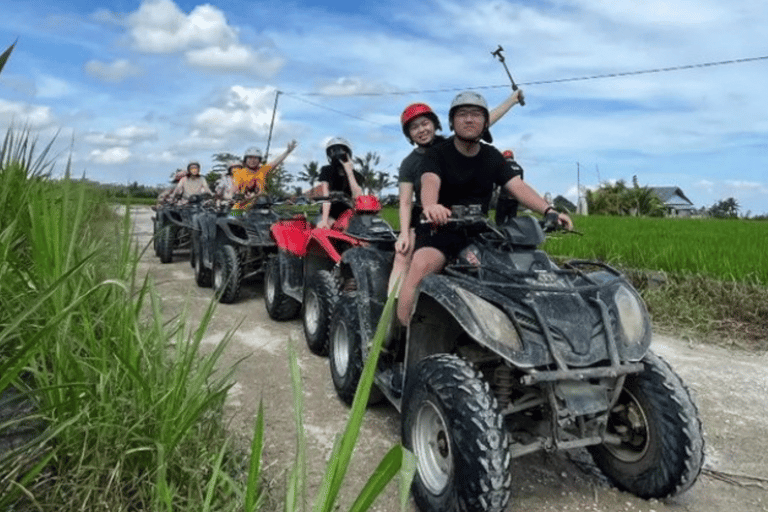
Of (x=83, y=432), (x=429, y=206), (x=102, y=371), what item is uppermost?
(x=429, y=206)

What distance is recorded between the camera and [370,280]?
14.2ft

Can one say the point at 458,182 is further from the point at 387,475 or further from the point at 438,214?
the point at 387,475

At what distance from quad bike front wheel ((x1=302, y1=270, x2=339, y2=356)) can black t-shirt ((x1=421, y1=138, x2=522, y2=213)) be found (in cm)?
180

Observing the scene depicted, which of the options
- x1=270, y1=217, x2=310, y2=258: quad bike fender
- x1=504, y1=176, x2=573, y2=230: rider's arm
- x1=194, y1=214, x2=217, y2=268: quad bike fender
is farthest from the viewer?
x1=194, y1=214, x2=217, y2=268: quad bike fender

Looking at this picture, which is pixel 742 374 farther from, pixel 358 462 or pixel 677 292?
pixel 358 462

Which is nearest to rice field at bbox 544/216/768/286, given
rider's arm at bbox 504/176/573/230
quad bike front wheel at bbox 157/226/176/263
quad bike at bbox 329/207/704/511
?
rider's arm at bbox 504/176/573/230

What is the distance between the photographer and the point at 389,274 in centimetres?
436

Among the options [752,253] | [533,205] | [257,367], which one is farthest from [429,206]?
[752,253]

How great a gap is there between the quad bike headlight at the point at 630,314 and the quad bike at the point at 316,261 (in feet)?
6.52

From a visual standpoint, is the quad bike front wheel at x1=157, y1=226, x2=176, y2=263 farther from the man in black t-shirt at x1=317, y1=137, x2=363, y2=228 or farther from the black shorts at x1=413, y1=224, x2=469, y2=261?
the black shorts at x1=413, y1=224, x2=469, y2=261

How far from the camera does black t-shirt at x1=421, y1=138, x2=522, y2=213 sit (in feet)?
11.6

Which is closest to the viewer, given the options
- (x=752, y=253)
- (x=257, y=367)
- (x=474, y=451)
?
(x=474, y=451)

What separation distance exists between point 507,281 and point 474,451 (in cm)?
83

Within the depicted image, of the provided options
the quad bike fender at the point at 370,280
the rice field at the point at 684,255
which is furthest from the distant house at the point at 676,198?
the quad bike fender at the point at 370,280
